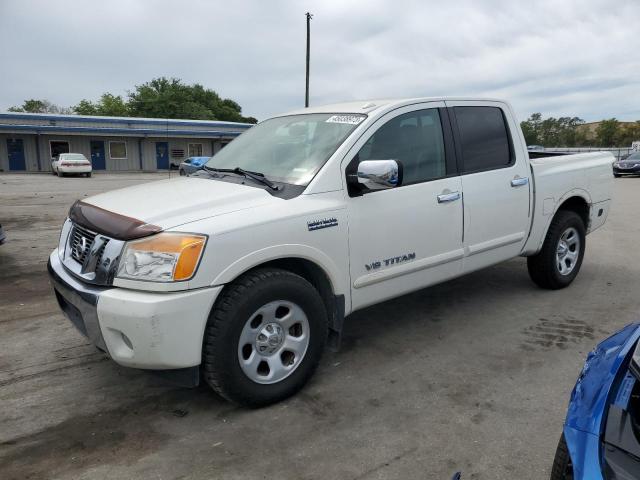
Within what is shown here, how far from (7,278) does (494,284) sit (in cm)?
560

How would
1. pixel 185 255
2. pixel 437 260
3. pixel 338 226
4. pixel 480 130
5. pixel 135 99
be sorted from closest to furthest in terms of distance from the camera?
pixel 185 255, pixel 338 226, pixel 437 260, pixel 480 130, pixel 135 99

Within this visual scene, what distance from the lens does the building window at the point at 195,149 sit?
41.5 metres

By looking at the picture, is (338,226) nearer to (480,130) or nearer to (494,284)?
(480,130)

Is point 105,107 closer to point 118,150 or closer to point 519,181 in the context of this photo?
point 118,150

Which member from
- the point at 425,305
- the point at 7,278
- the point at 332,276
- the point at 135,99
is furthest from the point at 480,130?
the point at 135,99

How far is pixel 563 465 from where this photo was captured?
5.78ft

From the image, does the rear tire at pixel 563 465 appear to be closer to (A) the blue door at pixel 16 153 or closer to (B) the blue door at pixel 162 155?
(A) the blue door at pixel 16 153

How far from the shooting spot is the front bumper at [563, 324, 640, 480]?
1.51 meters

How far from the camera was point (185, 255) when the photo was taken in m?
2.66

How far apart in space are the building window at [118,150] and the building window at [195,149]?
16.6 ft

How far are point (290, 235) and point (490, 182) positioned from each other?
2.06 m

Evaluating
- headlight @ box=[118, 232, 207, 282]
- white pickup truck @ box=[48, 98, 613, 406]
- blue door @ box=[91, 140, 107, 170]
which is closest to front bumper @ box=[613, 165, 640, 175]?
white pickup truck @ box=[48, 98, 613, 406]

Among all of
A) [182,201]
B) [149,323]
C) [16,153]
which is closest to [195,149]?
[16,153]

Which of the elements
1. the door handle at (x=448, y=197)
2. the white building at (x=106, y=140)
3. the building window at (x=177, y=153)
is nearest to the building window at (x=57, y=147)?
the white building at (x=106, y=140)
